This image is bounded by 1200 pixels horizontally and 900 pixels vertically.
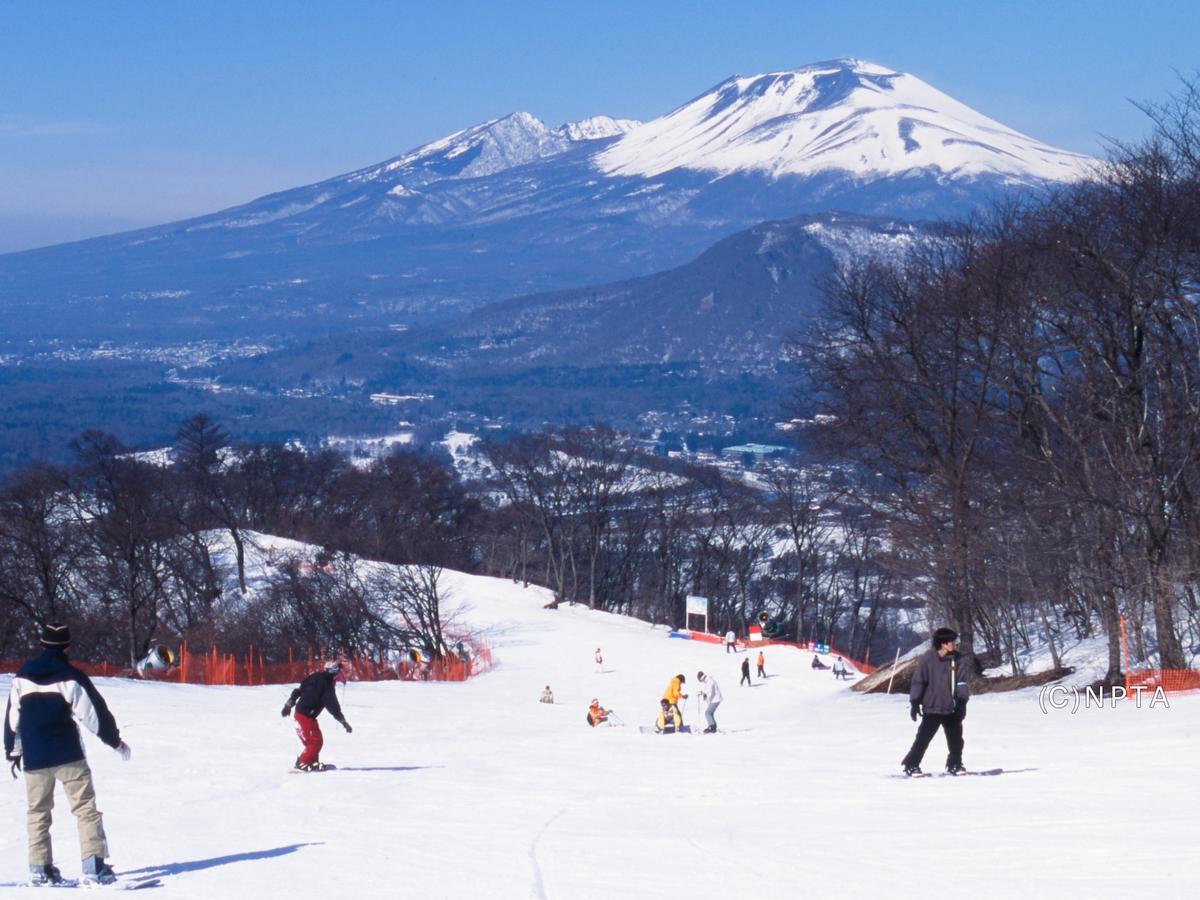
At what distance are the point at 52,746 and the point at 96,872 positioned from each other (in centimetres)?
83

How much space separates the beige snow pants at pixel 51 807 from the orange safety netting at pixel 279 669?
18.4 metres

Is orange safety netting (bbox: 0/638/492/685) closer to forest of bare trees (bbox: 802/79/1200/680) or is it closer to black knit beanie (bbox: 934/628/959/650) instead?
forest of bare trees (bbox: 802/79/1200/680)

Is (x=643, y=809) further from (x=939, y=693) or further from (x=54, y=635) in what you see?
(x=54, y=635)

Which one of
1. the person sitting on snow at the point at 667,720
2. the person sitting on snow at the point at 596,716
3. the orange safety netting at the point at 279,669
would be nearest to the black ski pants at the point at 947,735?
the person sitting on snow at the point at 667,720

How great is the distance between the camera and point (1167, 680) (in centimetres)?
2056

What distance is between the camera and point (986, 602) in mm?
28469

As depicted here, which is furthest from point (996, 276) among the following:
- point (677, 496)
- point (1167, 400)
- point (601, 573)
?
point (601, 573)

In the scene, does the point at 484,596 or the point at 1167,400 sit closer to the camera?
the point at 1167,400

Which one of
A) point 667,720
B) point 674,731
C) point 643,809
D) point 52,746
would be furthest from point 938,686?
point 667,720

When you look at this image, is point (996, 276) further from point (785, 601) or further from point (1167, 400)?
point (785, 601)

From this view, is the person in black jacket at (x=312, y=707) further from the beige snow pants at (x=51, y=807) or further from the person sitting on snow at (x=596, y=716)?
the person sitting on snow at (x=596, y=716)

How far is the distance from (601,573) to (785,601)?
10.8 meters

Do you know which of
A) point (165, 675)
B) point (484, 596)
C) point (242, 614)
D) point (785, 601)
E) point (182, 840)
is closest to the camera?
point (182, 840)

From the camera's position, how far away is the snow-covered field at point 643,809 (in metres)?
9.49
